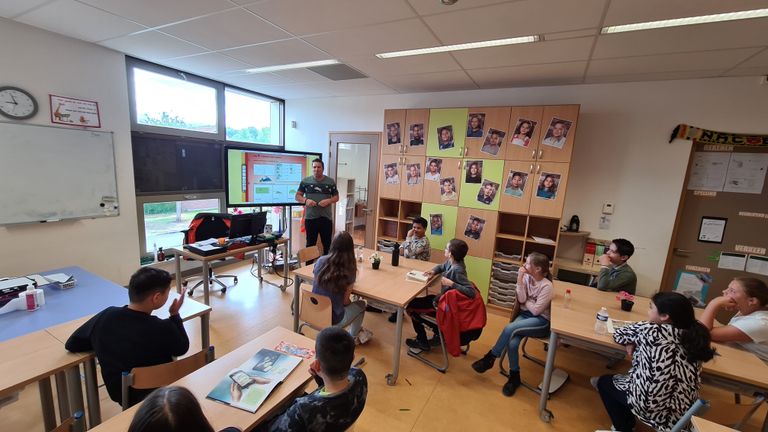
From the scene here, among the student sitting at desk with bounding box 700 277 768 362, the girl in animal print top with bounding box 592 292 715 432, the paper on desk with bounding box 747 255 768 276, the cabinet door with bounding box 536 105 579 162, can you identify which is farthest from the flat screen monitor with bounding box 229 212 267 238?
the paper on desk with bounding box 747 255 768 276

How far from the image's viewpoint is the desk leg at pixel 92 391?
68.8 inches

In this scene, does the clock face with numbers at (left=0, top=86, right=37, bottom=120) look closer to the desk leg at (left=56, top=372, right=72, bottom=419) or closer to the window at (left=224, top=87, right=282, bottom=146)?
the window at (left=224, top=87, right=282, bottom=146)

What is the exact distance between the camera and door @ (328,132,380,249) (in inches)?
205

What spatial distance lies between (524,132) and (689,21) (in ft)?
5.52

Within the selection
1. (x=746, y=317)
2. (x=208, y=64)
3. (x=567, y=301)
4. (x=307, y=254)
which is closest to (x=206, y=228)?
(x=307, y=254)

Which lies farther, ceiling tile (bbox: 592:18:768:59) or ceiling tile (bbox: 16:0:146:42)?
ceiling tile (bbox: 16:0:146:42)

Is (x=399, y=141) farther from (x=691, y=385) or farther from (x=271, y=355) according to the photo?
(x=691, y=385)

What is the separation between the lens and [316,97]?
5.55m

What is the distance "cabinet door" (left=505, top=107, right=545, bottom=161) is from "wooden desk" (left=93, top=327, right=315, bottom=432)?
3264mm

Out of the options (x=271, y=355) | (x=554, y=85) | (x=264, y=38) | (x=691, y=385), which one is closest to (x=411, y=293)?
(x=271, y=355)

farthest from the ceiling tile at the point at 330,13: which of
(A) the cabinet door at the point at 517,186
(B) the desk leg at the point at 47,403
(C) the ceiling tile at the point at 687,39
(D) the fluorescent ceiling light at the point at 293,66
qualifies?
(B) the desk leg at the point at 47,403

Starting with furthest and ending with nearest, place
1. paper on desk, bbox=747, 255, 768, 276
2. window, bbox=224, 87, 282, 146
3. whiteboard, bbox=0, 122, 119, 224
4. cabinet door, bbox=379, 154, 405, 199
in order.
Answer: window, bbox=224, 87, 282, 146
cabinet door, bbox=379, 154, 405, 199
paper on desk, bbox=747, 255, 768, 276
whiteboard, bbox=0, 122, 119, 224

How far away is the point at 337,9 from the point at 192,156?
3482 mm

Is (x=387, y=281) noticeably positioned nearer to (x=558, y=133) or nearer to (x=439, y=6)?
(x=439, y=6)
